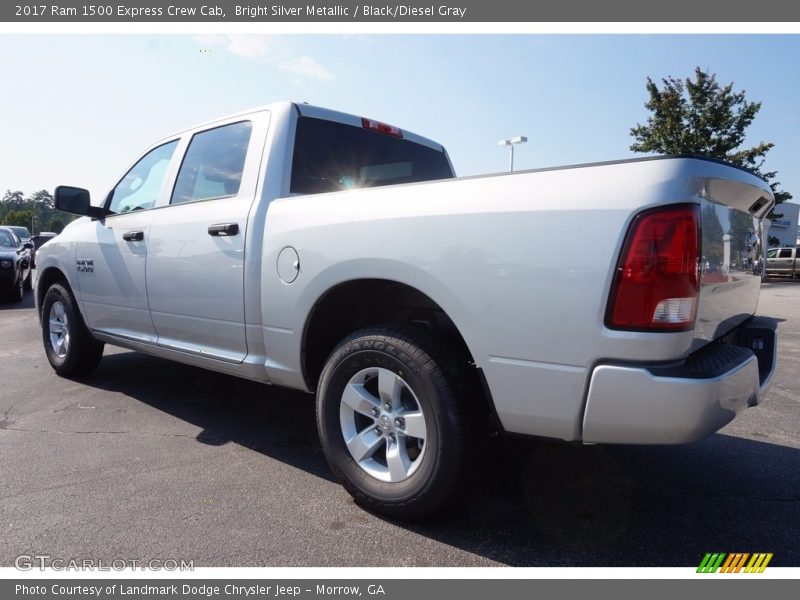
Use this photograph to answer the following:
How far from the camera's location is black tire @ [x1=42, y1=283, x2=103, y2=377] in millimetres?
4625

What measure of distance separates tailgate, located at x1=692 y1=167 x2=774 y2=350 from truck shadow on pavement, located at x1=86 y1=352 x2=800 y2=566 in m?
0.87

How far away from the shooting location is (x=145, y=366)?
5508 mm

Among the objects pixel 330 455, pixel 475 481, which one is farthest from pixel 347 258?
pixel 475 481

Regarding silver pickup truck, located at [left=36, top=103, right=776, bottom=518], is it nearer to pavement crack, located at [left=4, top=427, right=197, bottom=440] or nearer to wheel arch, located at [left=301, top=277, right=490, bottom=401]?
wheel arch, located at [left=301, top=277, right=490, bottom=401]

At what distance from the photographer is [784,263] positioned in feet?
92.1

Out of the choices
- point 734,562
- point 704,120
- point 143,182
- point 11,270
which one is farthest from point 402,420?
point 704,120

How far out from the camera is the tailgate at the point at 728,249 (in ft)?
6.40

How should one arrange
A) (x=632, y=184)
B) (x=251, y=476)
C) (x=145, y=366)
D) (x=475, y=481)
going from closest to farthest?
(x=632, y=184), (x=475, y=481), (x=251, y=476), (x=145, y=366)

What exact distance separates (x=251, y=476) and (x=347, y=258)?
131cm

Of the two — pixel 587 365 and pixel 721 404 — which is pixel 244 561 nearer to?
pixel 587 365

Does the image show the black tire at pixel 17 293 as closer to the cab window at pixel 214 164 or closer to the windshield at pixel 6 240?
the windshield at pixel 6 240

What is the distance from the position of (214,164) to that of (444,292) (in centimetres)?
208

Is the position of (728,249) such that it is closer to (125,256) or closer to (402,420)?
(402,420)

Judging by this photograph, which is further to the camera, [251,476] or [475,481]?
[251,476]
